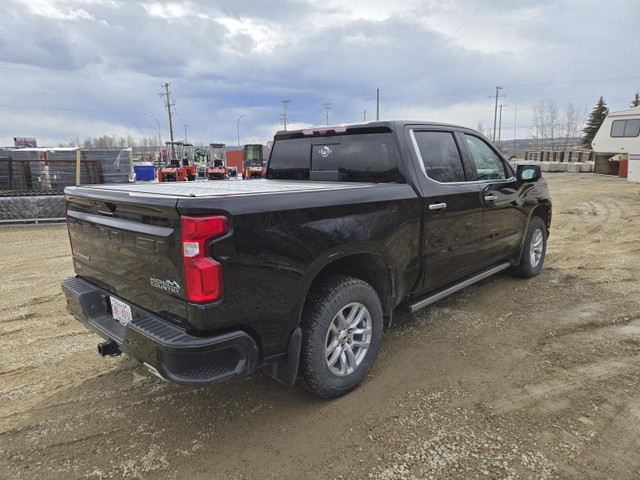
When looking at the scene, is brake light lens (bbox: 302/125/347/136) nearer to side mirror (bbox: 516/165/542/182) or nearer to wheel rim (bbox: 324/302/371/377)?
wheel rim (bbox: 324/302/371/377)

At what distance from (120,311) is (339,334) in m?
1.48

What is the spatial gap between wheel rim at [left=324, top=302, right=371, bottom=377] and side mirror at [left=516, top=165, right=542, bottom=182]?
2.95 m

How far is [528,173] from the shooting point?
4836 mm

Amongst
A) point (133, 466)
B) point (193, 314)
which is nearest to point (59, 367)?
point (133, 466)

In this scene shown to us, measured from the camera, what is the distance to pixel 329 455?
8.13ft

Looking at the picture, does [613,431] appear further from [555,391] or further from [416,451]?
[416,451]

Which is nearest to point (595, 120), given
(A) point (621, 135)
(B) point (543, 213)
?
(A) point (621, 135)

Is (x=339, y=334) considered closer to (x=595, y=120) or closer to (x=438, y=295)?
(x=438, y=295)

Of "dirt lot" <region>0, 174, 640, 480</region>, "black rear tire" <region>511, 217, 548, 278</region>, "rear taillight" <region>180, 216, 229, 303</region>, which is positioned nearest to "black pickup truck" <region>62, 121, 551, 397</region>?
"rear taillight" <region>180, 216, 229, 303</region>

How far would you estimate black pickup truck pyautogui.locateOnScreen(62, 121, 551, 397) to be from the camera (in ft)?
7.20

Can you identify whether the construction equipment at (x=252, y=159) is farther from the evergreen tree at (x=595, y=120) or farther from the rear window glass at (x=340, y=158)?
the evergreen tree at (x=595, y=120)

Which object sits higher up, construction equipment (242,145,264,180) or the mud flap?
construction equipment (242,145,264,180)

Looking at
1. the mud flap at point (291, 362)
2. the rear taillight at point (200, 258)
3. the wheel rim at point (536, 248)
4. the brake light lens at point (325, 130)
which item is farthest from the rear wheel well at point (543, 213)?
the rear taillight at point (200, 258)

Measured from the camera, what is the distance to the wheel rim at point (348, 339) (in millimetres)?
2906
